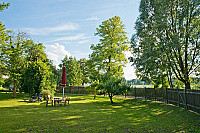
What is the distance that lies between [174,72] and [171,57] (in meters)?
1.62

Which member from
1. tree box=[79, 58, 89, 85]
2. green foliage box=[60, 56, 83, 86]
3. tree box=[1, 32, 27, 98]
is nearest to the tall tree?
tree box=[1, 32, 27, 98]

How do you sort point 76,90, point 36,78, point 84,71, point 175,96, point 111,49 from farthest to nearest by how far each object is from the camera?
1. point 84,71
2. point 76,90
3. point 111,49
4. point 36,78
5. point 175,96

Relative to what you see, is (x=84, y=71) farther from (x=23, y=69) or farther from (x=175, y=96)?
(x=175, y=96)

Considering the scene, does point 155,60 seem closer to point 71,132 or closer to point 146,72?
point 146,72

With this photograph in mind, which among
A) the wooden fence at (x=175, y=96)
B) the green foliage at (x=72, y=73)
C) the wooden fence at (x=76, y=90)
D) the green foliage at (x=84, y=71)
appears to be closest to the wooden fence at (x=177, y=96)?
the wooden fence at (x=175, y=96)

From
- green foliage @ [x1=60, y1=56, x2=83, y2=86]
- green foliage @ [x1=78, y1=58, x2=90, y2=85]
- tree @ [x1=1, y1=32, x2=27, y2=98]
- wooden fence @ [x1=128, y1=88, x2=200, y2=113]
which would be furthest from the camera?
green foliage @ [x1=78, y1=58, x2=90, y2=85]

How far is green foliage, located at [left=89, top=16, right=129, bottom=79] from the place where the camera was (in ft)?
76.2

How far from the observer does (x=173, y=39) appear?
13.1 metres

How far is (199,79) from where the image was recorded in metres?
14.5

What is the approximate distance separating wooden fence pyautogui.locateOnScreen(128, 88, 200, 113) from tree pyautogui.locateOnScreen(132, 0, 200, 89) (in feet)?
7.42

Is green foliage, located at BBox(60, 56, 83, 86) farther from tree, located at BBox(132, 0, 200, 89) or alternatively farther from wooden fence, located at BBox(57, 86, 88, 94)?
tree, located at BBox(132, 0, 200, 89)

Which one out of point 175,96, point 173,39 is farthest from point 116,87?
point 173,39

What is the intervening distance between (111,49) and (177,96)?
12938 millimetres

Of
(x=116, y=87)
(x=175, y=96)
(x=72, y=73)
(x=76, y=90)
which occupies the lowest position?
(x=76, y=90)
